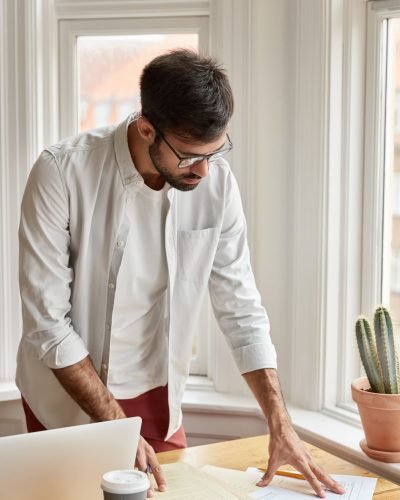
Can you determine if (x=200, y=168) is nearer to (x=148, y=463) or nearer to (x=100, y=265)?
(x=100, y=265)

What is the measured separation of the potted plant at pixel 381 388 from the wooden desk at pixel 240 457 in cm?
14

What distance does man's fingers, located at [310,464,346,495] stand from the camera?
71.3 inches

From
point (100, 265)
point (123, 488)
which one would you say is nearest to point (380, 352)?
point (100, 265)

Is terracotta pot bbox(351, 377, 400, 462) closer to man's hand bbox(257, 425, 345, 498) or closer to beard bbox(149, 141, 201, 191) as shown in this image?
man's hand bbox(257, 425, 345, 498)

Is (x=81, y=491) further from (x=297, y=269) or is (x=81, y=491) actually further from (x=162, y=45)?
Answer: (x=162, y=45)

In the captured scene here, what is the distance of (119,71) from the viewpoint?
2.77 meters

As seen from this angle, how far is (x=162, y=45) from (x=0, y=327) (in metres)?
1.14

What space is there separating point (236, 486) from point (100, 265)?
65 cm

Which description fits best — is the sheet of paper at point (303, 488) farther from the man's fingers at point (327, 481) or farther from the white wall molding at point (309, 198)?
the white wall molding at point (309, 198)

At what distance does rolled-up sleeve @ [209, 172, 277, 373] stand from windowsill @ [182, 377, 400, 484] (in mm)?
432

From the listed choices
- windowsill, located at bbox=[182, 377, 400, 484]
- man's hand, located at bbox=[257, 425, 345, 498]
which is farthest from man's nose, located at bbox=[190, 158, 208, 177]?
windowsill, located at bbox=[182, 377, 400, 484]

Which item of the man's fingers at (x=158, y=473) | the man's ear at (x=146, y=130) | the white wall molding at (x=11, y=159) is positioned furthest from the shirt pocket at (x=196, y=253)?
the white wall molding at (x=11, y=159)

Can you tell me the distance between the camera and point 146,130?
1.89 m

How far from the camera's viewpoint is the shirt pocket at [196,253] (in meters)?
2.12
